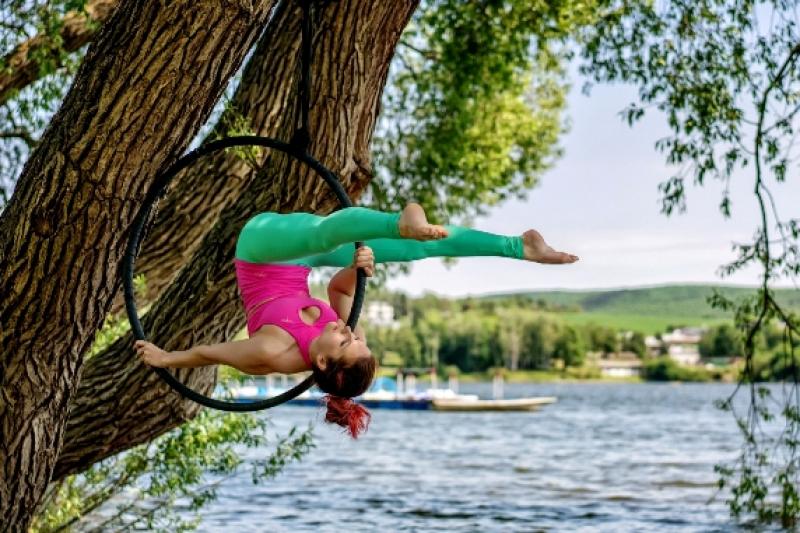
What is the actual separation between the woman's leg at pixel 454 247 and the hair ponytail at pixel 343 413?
19.6 inches

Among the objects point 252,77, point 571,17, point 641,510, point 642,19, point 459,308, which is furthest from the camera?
point 459,308

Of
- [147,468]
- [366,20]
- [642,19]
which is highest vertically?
[642,19]

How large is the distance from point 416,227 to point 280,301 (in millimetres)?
996

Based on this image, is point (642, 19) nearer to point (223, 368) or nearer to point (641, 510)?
point (223, 368)

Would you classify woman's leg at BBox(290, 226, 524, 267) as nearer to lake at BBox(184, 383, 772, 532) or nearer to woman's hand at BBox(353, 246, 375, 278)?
woman's hand at BBox(353, 246, 375, 278)

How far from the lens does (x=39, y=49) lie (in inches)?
273

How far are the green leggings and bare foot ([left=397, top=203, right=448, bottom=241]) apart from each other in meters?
0.06

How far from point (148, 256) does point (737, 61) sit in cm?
406

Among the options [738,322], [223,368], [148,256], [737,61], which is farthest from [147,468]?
[737,61]

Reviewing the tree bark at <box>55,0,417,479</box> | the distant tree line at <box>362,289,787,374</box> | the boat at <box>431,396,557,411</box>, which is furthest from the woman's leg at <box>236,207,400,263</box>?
the distant tree line at <box>362,289,787,374</box>

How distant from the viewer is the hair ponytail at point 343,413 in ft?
14.5

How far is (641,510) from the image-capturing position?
21.8 meters

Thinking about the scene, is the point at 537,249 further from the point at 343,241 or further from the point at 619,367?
the point at 619,367

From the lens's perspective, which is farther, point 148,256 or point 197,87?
point 148,256
